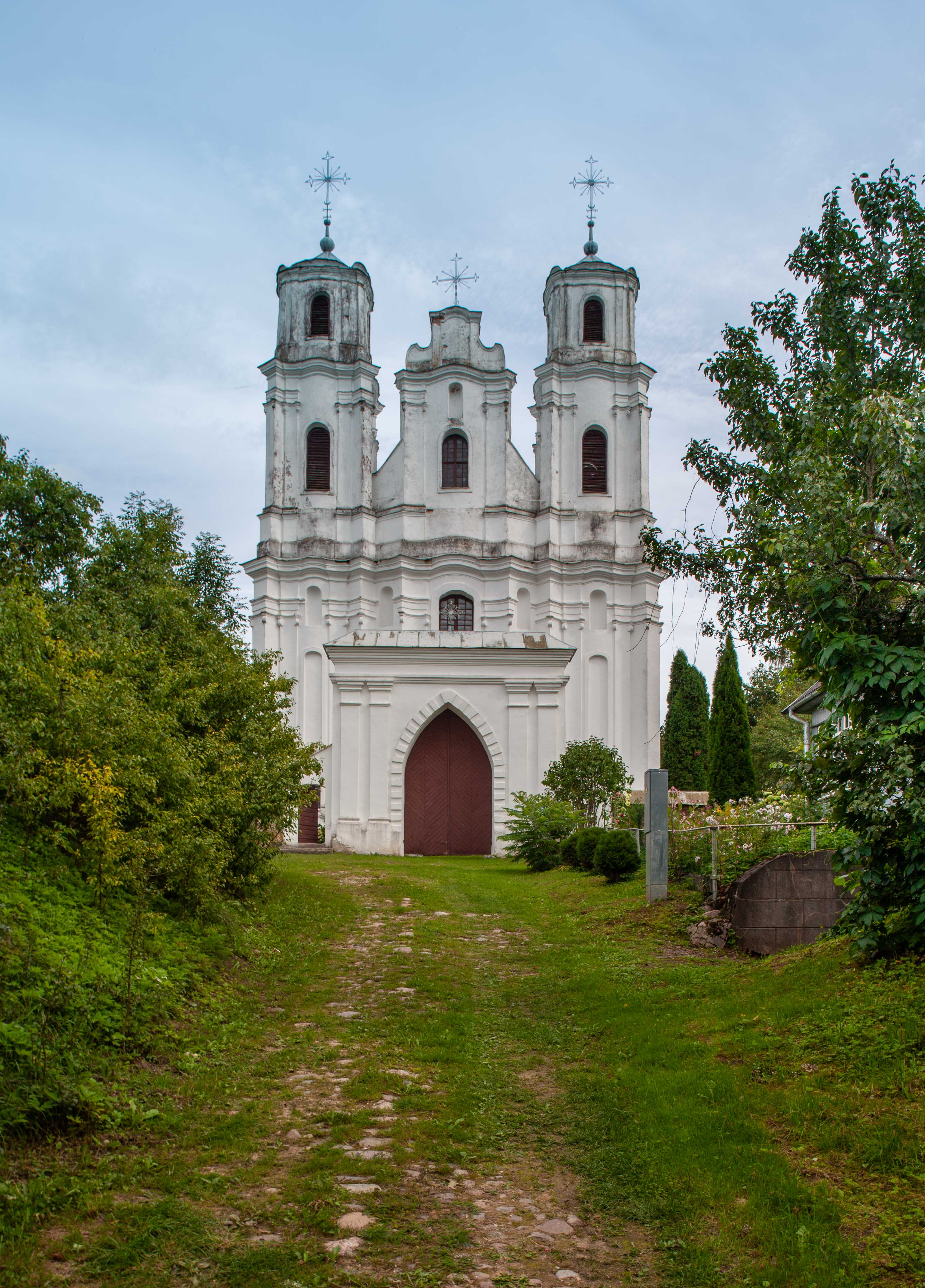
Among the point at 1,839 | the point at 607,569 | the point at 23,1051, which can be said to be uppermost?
the point at 607,569

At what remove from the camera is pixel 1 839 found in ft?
25.6

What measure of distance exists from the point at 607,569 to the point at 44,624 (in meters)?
27.8

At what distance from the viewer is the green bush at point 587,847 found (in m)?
17.2

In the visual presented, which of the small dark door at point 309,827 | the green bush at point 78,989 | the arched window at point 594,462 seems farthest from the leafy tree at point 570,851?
the arched window at point 594,462

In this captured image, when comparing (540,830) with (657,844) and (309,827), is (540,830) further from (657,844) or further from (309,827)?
(309,827)

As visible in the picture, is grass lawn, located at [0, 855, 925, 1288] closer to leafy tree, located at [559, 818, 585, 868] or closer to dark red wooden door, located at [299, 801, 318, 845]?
leafy tree, located at [559, 818, 585, 868]

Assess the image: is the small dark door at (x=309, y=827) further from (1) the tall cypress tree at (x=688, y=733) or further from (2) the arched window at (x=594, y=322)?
(2) the arched window at (x=594, y=322)

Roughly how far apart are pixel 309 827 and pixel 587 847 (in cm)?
1638

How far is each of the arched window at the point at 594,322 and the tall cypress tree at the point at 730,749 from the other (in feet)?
40.2

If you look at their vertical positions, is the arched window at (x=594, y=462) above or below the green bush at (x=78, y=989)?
above

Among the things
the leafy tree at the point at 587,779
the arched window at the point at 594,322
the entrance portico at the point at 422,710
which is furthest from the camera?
the arched window at the point at 594,322

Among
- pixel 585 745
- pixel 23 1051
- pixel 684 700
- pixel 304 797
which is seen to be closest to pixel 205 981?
pixel 23 1051

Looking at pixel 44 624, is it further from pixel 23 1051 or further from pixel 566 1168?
pixel 566 1168

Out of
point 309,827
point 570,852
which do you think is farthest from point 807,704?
point 309,827
